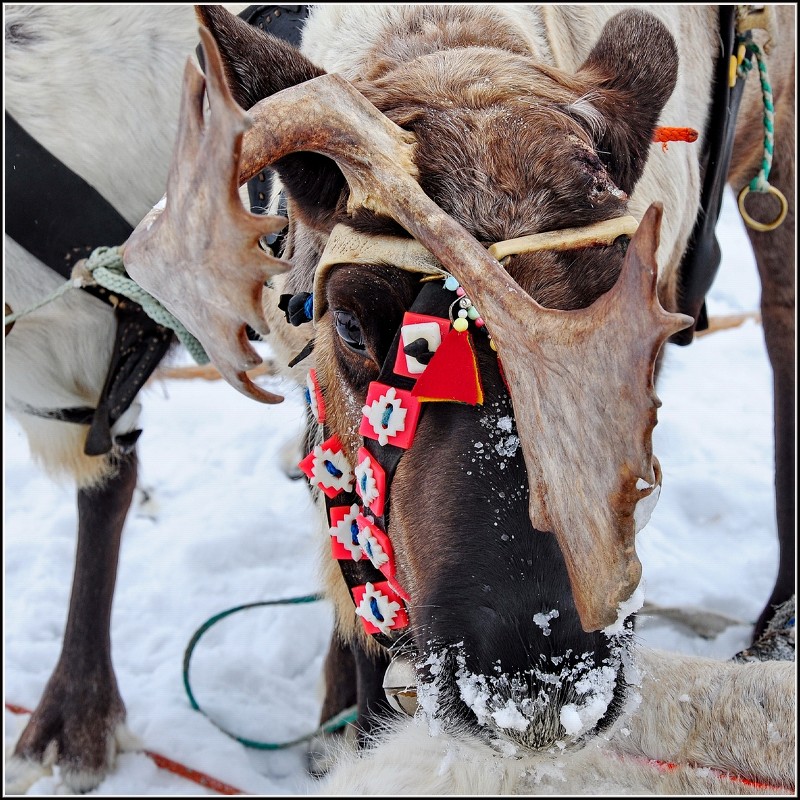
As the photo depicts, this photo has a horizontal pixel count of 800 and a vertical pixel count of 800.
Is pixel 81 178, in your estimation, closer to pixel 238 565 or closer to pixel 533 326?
pixel 533 326

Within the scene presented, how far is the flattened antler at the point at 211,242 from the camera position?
4.30 ft

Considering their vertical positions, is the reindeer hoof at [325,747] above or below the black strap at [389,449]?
below

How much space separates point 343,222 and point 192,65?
1.53 feet

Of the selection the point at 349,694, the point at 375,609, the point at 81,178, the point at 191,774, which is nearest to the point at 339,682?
the point at 349,694

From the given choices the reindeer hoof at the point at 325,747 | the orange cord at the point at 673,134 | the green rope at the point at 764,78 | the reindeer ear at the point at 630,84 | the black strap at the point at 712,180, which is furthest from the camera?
the green rope at the point at 764,78

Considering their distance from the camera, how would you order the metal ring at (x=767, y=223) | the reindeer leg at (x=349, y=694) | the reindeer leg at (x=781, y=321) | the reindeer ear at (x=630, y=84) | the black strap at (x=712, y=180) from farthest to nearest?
the reindeer leg at (x=781, y=321) < the metal ring at (x=767, y=223) < the black strap at (x=712, y=180) < the reindeer leg at (x=349, y=694) < the reindeer ear at (x=630, y=84)

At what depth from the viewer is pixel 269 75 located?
66.1 inches

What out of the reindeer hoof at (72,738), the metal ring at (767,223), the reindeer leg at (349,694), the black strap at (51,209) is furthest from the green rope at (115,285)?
the metal ring at (767,223)

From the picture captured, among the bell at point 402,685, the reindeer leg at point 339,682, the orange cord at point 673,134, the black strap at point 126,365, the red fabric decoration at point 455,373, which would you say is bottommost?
the reindeer leg at point 339,682

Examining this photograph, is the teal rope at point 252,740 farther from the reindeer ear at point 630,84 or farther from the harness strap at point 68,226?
the reindeer ear at point 630,84

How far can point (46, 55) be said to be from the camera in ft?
8.78

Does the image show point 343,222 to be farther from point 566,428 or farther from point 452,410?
point 566,428

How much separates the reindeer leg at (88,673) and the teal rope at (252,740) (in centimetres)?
28

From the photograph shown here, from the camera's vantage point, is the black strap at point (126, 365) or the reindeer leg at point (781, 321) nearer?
the black strap at point (126, 365)
